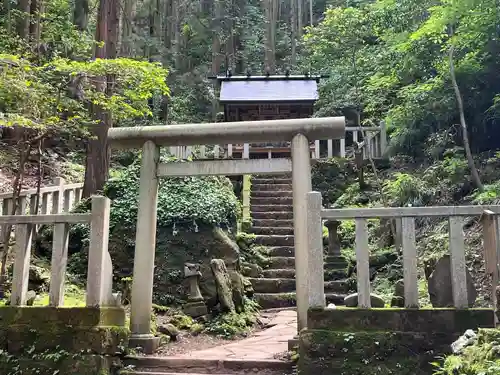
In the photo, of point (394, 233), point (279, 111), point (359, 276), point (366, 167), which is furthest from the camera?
point (279, 111)

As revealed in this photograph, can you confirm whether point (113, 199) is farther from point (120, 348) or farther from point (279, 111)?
point (279, 111)

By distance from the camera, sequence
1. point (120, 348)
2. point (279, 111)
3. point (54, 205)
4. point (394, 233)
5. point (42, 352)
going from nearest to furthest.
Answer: point (42, 352)
point (120, 348)
point (394, 233)
point (54, 205)
point (279, 111)

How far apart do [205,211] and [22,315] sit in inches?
211

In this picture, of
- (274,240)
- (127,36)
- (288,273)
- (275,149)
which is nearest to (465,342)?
(288,273)

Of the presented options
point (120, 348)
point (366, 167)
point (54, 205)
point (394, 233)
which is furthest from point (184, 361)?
point (366, 167)

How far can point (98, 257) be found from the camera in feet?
16.1

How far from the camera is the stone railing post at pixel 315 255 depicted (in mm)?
4500

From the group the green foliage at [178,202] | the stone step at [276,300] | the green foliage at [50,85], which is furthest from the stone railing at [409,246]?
the stone step at [276,300]

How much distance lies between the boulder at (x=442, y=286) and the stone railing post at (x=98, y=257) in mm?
3381

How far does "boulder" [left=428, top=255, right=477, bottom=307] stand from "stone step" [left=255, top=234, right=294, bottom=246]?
7743 millimetres

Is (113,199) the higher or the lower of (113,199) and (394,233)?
the higher

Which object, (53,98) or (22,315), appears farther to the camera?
(53,98)

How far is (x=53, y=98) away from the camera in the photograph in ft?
25.1

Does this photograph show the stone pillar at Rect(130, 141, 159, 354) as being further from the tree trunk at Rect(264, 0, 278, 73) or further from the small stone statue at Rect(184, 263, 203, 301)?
the tree trunk at Rect(264, 0, 278, 73)
